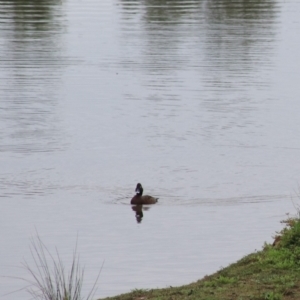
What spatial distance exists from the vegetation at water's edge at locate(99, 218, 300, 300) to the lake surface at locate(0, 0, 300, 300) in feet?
→ 4.66

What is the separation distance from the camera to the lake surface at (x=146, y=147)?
12.4 metres

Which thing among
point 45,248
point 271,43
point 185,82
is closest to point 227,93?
point 185,82

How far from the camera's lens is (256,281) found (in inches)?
336

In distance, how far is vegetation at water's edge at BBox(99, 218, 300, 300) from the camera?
320 inches

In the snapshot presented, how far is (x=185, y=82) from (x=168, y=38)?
9.39m

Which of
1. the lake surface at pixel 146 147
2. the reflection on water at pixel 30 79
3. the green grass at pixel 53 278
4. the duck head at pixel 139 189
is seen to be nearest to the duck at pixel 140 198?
the duck head at pixel 139 189

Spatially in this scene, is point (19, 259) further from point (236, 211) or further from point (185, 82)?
point (185, 82)

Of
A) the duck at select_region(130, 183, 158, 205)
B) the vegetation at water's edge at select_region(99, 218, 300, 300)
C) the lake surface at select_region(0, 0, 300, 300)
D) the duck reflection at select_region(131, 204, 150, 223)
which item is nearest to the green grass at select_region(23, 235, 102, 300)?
the lake surface at select_region(0, 0, 300, 300)

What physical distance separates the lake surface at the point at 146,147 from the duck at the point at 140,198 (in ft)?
0.37

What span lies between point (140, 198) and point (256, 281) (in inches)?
245

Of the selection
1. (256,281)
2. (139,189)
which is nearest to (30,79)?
(139,189)

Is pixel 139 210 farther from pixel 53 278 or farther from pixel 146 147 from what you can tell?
pixel 146 147

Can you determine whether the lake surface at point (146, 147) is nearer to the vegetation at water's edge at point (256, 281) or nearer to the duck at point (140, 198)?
the duck at point (140, 198)

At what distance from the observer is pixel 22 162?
57.6 ft
